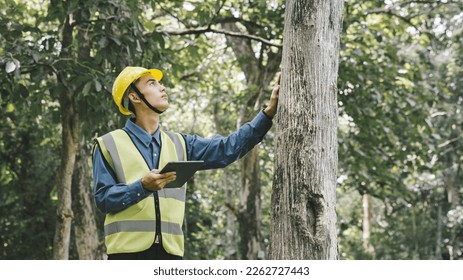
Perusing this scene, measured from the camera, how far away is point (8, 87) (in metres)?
6.57

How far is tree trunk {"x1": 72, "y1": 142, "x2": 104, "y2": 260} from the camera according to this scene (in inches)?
340

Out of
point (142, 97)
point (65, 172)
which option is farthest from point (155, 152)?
point (65, 172)

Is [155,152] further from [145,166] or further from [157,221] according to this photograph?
[157,221]

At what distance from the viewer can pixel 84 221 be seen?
8695 millimetres

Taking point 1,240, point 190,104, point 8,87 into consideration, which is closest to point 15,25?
point 8,87

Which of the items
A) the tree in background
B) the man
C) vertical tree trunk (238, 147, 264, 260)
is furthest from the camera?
vertical tree trunk (238, 147, 264, 260)

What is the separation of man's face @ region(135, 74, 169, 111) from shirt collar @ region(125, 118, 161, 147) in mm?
139

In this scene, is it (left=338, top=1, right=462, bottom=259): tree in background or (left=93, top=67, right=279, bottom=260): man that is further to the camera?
(left=338, top=1, right=462, bottom=259): tree in background

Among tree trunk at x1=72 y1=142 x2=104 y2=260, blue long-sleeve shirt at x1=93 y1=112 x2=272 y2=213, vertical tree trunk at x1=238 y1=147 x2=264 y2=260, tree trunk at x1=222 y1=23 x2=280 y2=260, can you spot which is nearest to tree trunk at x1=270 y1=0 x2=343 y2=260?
blue long-sleeve shirt at x1=93 y1=112 x2=272 y2=213

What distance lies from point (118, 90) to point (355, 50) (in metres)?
5.66

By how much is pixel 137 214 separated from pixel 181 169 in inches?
15.3

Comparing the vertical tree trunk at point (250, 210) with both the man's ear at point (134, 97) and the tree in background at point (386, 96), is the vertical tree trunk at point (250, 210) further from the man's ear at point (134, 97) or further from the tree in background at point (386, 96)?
the man's ear at point (134, 97)

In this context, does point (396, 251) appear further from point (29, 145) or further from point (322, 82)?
point (322, 82)

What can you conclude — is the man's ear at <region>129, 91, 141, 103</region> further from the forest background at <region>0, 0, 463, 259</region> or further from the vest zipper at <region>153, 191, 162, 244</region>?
the forest background at <region>0, 0, 463, 259</region>
